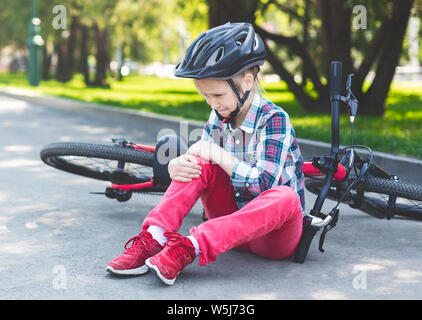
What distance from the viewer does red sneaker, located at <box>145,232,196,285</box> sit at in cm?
312

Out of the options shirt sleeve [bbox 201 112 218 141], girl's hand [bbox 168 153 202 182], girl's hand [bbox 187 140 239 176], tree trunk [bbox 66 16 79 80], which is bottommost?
girl's hand [bbox 168 153 202 182]

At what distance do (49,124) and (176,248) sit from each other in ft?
26.1

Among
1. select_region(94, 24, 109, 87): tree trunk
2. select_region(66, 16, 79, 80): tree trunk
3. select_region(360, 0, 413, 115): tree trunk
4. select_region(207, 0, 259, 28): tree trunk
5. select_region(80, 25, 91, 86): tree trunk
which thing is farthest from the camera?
select_region(66, 16, 79, 80): tree trunk

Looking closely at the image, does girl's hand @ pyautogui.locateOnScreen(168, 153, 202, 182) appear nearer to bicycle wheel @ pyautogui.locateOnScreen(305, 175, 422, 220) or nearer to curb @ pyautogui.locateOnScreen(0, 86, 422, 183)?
bicycle wheel @ pyautogui.locateOnScreen(305, 175, 422, 220)

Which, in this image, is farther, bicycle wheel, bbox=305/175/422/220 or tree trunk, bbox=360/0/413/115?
tree trunk, bbox=360/0/413/115

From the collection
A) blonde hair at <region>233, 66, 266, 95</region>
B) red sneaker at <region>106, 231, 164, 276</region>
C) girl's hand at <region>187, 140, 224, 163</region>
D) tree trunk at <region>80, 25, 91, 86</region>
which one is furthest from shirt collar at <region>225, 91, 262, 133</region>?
tree trunk at <region>80, 25, 91, 86</region>

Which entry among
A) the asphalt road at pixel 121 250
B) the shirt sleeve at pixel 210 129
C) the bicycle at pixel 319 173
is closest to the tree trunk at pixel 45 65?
the asphalt road at pixel 121 250

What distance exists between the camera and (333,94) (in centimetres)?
371

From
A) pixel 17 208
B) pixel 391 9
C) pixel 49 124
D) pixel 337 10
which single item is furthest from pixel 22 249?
pixel 391 9

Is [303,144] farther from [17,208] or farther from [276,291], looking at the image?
[276,291]

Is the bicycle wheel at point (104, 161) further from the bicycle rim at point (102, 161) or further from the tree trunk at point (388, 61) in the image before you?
the tree trunk at point (388, 61)

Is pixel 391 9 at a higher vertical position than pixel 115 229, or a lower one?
higher

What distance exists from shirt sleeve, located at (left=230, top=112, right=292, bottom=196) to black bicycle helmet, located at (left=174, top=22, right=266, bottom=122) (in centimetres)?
22

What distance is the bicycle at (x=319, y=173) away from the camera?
3660 millimetres
